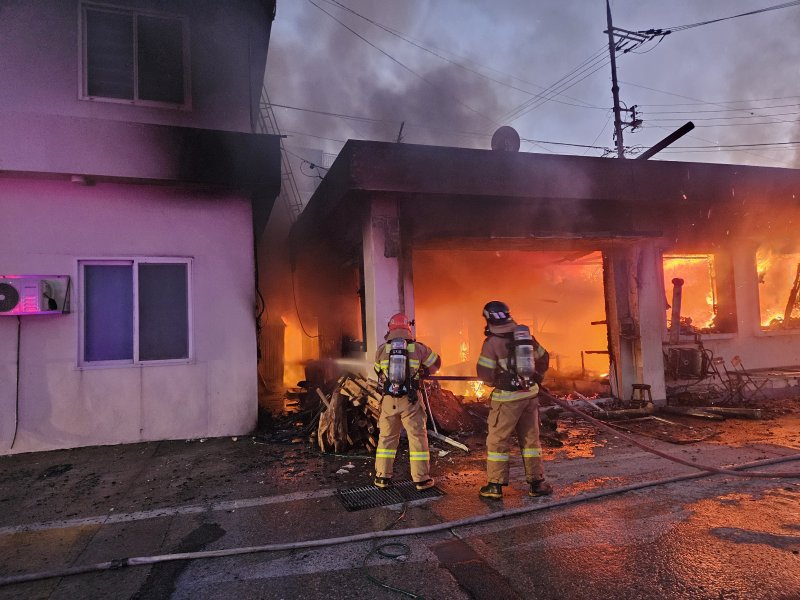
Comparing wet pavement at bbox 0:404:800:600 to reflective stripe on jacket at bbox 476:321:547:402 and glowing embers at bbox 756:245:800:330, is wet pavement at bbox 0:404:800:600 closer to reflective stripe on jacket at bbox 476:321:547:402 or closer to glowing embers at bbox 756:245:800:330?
reflective stripe on jacket at bbox 476:321:547:402

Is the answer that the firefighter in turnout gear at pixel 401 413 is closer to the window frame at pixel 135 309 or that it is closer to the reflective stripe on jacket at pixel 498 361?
the reflective stripe on jacket at pixel 498 361

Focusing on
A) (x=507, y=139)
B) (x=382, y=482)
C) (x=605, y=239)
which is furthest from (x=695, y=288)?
(x=382, y=482)

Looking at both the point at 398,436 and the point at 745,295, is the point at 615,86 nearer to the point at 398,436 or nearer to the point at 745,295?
the point at 745,295

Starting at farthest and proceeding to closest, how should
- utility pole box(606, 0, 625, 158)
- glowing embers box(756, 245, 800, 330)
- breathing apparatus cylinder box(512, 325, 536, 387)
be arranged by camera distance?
utility pole box(606, 0, 625, 158)
glowing embers box(756, 245, 800, 330)
breathing apparatus cylinder box(512, 325, 536, 387)

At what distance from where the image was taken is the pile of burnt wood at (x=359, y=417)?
595 centimetres

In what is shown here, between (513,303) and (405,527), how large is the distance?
11.7 meters

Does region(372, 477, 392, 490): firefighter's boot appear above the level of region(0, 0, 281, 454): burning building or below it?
below

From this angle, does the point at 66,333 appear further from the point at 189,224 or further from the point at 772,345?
the point at 772,345

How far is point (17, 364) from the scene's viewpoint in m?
6.08

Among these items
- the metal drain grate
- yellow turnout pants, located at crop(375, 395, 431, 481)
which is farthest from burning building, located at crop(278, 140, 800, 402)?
the metal drain grate

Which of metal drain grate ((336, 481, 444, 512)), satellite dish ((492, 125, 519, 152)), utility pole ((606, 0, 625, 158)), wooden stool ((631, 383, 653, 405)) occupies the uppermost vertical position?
utility pole ((606, 0, 625, 158))

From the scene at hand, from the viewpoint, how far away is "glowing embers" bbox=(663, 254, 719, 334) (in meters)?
9.17

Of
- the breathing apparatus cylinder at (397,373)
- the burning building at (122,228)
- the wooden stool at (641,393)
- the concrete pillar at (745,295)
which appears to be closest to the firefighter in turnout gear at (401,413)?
the breathing apparatus cylinder at (397,373)

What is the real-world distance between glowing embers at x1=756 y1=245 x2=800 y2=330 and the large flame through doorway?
3398 mm
